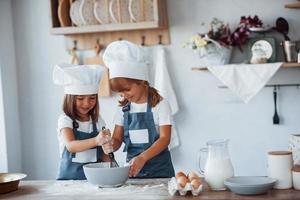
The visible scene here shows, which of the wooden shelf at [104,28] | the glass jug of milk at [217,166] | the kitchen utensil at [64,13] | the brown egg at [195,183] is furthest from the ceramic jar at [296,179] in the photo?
the kitchen utensil at [64,13]

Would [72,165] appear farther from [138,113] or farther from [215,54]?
[215,54]

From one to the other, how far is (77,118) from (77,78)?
19cm

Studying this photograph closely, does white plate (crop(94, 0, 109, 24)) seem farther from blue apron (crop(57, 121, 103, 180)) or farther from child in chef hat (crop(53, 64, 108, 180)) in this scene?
blue apron (crop(57, 121, 103, 180))

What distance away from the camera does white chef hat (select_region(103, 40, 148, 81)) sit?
2.15 metres

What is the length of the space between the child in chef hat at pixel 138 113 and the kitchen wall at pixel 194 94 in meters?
0.90

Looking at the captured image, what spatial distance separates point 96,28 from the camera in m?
3.09

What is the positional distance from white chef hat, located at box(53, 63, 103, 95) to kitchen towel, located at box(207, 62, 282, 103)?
99cm

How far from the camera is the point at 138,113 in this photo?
2314 millimetres

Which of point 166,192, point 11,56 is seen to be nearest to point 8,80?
point 11,56

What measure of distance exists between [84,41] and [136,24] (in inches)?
18.5

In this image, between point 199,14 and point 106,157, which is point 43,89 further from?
point 106,157

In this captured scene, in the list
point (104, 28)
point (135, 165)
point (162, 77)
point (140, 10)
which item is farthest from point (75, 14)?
point (135, 165)

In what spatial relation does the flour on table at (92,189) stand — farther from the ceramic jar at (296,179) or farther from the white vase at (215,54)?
the white vase at (215,54)

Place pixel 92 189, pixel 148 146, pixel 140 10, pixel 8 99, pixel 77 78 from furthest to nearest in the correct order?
pixel 8 99
pixel 140 10
pixel 148 146
pixel 77 78
pixel 92 189
